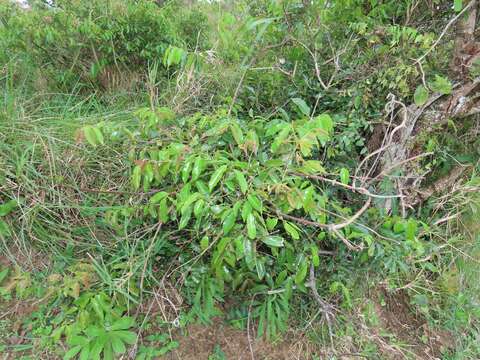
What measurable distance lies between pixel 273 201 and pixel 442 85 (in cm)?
90

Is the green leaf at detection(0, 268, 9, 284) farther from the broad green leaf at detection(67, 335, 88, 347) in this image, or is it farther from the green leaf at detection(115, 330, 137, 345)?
the green leaf at detection(115, 330, 137, 345)

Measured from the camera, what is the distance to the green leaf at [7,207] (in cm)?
157

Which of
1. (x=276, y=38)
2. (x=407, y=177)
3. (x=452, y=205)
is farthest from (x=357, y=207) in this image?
(x=276, y=38)

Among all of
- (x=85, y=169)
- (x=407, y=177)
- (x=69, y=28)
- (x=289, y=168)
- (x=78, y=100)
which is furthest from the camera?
(x=78, y=100)

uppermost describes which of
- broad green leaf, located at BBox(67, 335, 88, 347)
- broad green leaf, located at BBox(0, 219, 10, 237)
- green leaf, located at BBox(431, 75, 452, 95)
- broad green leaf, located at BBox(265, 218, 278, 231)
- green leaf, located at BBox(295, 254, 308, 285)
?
green leaf, located at BBox(431, 75, 452, 95)

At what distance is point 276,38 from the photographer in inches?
69.4

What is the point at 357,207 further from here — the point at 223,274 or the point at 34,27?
the point at 34,27

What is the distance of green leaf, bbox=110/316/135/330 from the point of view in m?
1.41

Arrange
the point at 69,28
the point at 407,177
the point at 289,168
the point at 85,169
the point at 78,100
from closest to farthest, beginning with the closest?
1. the point at 289,168
2. the point at 407,177
3. the point at 85,169
4. the point at 69,28
5. the point at 78,100

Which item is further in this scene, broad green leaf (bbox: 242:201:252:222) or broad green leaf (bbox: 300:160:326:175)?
broad green leaf (bbox: 300:160:326:175)

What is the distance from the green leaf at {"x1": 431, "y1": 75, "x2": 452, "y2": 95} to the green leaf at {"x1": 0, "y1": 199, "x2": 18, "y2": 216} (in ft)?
6.46

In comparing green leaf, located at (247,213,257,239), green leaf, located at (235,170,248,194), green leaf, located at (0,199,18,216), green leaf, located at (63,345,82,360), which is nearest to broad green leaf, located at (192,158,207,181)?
green leaf, located at (235,170,248,194)

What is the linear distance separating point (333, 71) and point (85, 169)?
1.37 m

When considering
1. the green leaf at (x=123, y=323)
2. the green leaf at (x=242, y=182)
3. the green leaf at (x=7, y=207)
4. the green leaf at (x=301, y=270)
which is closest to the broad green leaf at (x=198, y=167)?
the green leaf at (x=242, y=182)
